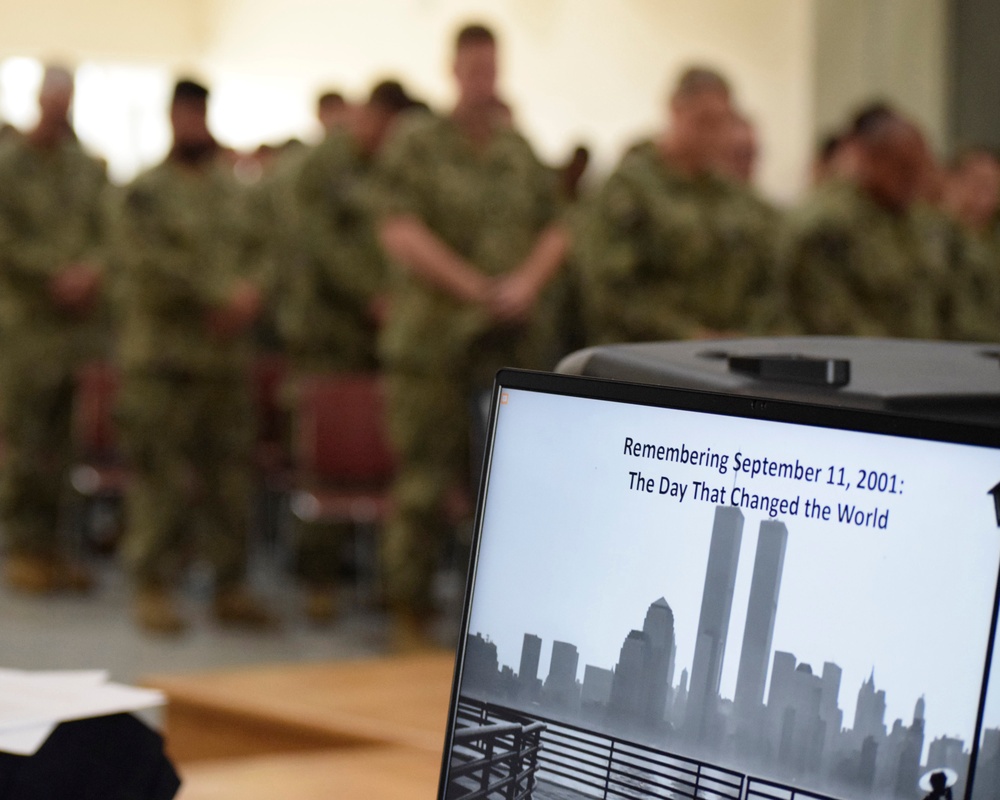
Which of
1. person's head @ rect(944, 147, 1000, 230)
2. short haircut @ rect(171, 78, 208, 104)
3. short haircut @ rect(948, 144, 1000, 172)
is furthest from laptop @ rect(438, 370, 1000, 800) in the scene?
short haircut @ rect(948, 144, 1000, 172)

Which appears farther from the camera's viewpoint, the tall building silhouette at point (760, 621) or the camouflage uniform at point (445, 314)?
the camouflage uniform at point (445, 314)

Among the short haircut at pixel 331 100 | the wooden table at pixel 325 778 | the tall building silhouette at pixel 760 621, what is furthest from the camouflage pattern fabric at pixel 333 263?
the tall building silhouette at pixel 760 621

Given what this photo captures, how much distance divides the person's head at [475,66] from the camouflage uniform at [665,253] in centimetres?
44

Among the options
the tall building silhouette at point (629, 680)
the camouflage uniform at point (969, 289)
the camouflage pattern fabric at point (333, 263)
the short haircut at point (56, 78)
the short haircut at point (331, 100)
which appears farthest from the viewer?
the short haircut at point (331, 100)

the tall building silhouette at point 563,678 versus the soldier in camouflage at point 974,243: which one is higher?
the soldier in camouflage at point 974,243

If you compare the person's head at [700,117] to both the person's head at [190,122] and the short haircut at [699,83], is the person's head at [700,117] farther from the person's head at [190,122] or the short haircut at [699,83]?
the person's head at [190,122]

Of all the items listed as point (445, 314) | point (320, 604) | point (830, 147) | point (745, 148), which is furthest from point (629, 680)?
point (830, 147)

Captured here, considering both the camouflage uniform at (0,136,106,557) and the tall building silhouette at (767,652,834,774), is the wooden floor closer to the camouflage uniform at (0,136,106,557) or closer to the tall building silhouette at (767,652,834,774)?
the tall building silhouette at (767,652,834,774)

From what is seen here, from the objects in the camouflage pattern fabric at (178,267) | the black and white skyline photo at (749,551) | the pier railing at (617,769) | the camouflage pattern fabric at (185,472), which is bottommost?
the camouflage pattern fabric at (185,472)

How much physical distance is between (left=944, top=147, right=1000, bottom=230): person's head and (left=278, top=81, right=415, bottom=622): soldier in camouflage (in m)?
2.04

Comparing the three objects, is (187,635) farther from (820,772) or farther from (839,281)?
(820,772)

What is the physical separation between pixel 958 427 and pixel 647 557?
182 millimetres

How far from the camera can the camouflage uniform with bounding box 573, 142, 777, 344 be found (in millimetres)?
3592

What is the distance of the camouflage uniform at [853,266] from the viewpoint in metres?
3.68
